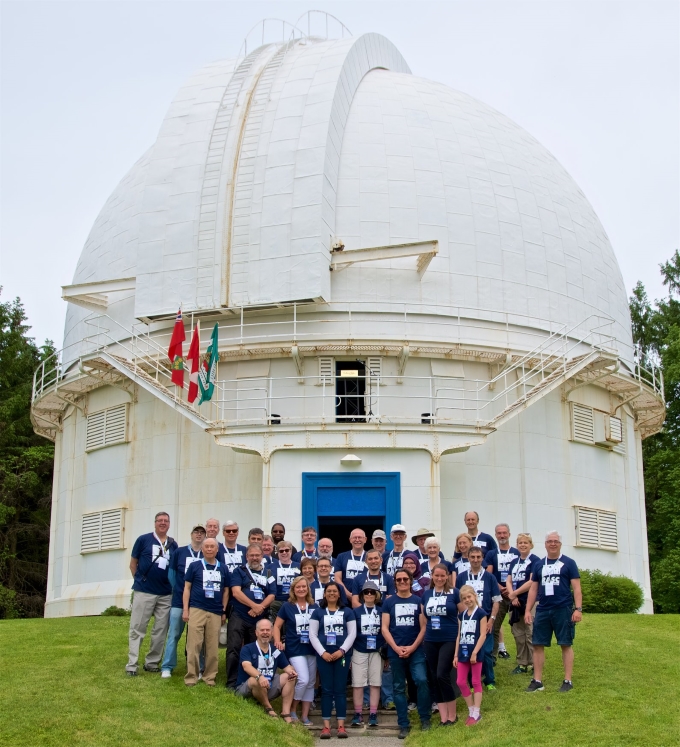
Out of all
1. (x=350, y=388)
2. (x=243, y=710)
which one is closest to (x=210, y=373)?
(x=350, y=388)

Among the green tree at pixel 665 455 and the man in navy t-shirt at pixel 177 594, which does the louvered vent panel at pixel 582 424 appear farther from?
the man in navy t-shirt at pixel 177 594

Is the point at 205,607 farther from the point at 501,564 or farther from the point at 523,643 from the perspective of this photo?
the point at 523,643

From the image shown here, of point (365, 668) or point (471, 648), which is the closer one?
point (471, 648)

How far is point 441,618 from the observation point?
11516 mm

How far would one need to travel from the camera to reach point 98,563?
78.6 ft

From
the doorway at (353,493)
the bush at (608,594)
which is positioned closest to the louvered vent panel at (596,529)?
the bush at (608,594)

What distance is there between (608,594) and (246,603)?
12024mm

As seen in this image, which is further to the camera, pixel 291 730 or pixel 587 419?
pixel 587 419

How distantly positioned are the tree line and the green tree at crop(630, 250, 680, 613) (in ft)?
0.12

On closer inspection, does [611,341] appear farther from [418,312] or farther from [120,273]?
[120,273]

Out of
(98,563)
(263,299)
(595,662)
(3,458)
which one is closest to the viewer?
(595,662)

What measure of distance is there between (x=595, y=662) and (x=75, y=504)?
15295 mm

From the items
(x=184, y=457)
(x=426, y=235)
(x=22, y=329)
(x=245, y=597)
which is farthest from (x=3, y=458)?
(x=245, y=597)

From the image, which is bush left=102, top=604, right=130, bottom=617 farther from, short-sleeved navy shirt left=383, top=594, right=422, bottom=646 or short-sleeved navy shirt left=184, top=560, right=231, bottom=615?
short-sleeved navy shirt left=383, top=594, right=422, bottom=646
